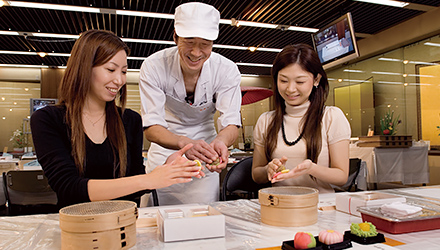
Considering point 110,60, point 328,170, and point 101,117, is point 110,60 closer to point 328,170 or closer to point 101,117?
point 101,117

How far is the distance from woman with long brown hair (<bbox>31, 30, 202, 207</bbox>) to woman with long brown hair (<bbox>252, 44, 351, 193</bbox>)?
726 millimetres

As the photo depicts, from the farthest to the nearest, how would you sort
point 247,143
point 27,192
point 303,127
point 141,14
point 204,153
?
1. point 247,143
2. point 141,14
3. point 27,192
4. point 303,127
5. point 204,153

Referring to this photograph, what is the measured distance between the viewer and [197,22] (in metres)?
1.64

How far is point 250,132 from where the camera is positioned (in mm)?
10688

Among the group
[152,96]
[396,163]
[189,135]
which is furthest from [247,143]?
[152,96]

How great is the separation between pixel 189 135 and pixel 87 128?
2.33 feet

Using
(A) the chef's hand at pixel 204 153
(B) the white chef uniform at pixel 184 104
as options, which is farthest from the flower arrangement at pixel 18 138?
(A) the chef's hand at pixel 204 153

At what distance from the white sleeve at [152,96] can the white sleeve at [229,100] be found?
33cm

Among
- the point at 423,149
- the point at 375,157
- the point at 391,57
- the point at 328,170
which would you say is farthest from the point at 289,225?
the point at 391,57

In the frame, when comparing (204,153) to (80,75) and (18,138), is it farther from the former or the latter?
(18,138)

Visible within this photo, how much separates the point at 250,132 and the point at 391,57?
4903 millimetres

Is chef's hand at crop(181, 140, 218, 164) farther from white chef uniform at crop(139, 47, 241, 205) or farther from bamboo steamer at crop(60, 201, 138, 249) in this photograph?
bamboo steamer at crop(60, 201, 138, 249)

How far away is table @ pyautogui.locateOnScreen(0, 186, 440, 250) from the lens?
35.2 inches

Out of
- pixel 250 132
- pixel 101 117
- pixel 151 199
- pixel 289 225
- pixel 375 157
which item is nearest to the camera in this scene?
pixel 289 225
